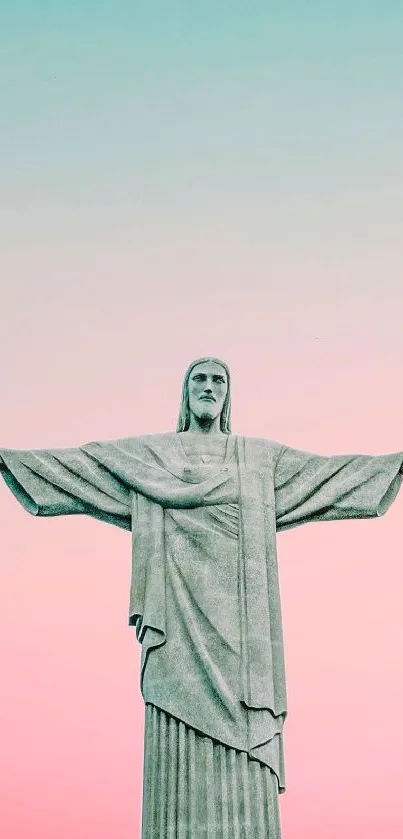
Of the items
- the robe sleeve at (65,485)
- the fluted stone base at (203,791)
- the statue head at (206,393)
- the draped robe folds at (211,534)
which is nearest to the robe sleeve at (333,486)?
the draped robe folds at (211,534)

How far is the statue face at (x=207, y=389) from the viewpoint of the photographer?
1803 cm

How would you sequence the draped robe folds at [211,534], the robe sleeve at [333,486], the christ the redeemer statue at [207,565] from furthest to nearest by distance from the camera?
the robe sleeve at [333,486] < the draped robe folds at [211,534] < the christ the redeemer statue at [207,565]

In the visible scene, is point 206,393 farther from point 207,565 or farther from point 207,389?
point 207,565

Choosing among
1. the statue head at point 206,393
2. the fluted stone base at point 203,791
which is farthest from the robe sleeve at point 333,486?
the fluted stone base at point 203,791

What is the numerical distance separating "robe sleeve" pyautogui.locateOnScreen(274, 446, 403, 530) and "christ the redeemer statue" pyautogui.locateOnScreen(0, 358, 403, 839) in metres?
0.02

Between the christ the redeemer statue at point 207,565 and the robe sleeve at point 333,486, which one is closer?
the christ the redeemer statue at point 207,565

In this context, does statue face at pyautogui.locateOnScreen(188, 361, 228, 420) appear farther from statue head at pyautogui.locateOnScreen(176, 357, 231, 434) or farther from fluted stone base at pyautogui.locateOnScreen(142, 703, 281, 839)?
fluted stone base at pyautogui.locateOnScreen(142, 703, 281, 839)

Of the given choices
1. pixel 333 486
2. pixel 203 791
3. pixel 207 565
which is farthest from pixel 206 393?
pixel 203 791

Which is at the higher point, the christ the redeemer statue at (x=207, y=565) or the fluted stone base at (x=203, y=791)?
the christ the redeemer statue at (x=207, y=565)

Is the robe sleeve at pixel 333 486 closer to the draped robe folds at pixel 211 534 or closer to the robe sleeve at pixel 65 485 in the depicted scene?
the draped robe folds at pixel 211 534

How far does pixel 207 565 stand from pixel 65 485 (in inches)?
88.5

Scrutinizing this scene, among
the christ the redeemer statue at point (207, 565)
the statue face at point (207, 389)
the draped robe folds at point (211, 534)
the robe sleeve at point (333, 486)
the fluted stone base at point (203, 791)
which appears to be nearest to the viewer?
the fluted stone base at point (203, 791)

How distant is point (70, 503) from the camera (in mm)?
17516

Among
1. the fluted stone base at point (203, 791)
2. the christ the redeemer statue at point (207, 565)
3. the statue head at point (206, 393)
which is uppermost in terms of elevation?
the statue head at point (206, 393)
